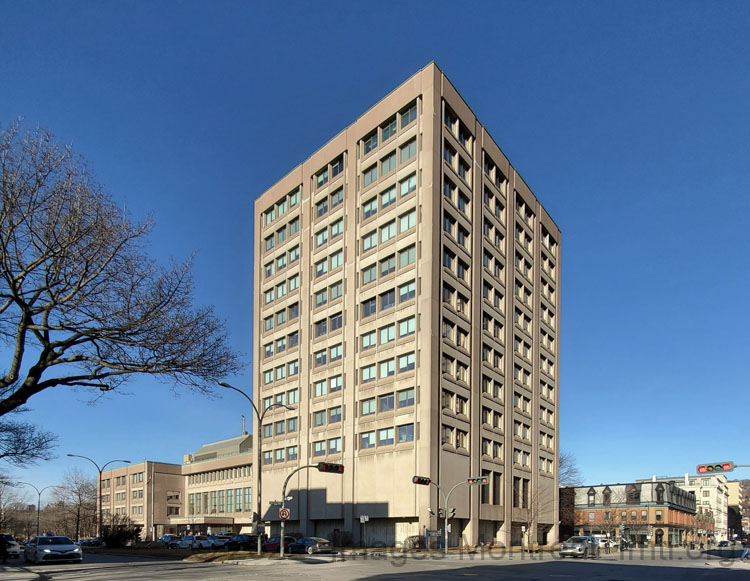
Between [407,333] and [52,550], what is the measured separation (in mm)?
32077

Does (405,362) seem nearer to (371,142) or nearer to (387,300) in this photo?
(387,300)

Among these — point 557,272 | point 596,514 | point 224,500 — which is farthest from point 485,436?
point 596,514

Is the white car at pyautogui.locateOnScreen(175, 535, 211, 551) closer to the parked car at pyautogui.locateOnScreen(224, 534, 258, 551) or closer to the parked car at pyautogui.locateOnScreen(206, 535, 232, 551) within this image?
the parked car at pyautogui.locateOnScreen(206, 535, 232, 551)

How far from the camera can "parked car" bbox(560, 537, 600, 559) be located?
143ft

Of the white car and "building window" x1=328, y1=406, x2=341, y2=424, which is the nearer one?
the white car

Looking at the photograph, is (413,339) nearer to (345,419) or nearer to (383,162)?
(345,419)

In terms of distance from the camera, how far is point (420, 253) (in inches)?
2249

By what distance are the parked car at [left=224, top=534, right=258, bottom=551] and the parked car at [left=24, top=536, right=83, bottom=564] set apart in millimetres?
18967

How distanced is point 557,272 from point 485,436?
110 ft

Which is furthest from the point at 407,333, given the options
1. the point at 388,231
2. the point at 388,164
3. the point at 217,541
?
the point at 217,541

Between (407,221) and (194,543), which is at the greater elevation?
(407,221)

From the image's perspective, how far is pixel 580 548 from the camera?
4366cm

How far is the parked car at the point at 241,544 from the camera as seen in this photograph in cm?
5181

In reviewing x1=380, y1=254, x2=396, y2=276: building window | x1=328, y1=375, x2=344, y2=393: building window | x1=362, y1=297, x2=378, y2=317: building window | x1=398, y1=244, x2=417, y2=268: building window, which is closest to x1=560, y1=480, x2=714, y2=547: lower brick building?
x1=328, y1=375, x2=344, y2=393: building window
